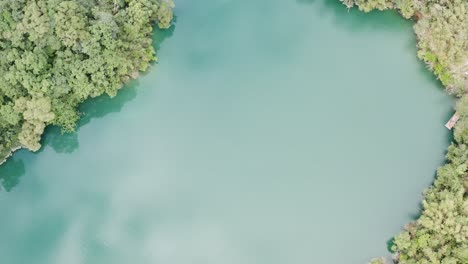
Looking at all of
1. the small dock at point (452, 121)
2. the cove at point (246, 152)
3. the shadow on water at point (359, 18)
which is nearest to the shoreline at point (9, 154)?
the cove at point (246, 152)

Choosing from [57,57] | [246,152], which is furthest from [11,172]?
[246,152]

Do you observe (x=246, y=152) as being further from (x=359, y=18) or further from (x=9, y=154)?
(x=9, y=154)

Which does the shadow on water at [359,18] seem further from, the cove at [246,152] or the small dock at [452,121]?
the small dock at [452,121]

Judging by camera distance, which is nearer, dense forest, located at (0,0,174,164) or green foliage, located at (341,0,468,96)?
dense forest, located at (0,0,174,164)

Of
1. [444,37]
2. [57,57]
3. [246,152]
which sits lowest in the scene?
[57,57]

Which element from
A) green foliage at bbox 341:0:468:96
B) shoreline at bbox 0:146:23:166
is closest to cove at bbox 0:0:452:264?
shoreline at bbox 0:146:23:166

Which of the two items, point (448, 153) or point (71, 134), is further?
point (71, 134)

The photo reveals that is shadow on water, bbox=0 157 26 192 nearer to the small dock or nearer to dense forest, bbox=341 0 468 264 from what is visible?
dense forest, bbox=341 0 468 264
